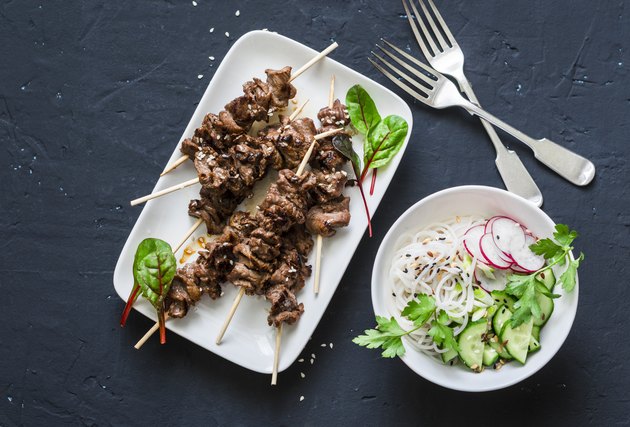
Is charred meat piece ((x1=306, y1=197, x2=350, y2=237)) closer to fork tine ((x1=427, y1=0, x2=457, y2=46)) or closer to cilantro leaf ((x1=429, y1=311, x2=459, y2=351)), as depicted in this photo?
cilantro leaf ((x1=429, y1=311, x2=459, y2=351))

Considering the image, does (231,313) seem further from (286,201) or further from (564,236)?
(564,236)

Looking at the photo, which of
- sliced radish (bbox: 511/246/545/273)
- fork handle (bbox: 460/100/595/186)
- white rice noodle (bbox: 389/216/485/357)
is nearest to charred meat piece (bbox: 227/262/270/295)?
white rice noodle (bbox: 389/216/485/357)

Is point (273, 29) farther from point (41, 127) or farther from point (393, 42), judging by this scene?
point (41, 127)

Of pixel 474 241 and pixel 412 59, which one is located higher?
pixel 412 59

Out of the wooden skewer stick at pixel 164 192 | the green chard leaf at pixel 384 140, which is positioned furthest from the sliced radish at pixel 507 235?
the wooden skewer stick at pixel 164 192

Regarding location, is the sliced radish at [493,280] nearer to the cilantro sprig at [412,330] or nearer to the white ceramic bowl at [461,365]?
the white ceramic bowl at [461,365]

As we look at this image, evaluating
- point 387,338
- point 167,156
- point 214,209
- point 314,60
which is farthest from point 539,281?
point 167,156
